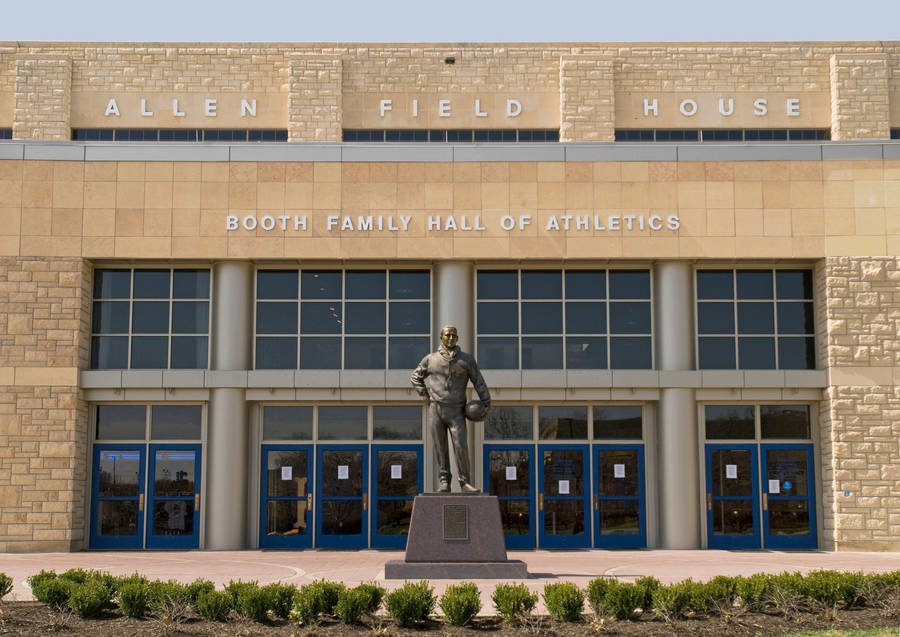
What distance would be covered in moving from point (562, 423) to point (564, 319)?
2410 millimetres

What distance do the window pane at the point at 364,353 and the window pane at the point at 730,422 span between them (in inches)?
300

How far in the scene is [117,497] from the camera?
23.9m

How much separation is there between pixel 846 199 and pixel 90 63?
17951 mm

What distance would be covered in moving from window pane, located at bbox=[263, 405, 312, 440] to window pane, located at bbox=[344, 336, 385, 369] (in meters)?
1.46

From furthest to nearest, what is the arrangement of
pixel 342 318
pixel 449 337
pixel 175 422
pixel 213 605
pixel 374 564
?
1. pixel 342 318
2. pixel 175 422
3. pixel 374 564
4. pixel 449 337
5. pixel 213 605

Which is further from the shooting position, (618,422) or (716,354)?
(716,354)

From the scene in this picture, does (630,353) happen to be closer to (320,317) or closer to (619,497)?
(619,497)

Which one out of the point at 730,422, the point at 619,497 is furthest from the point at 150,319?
the point at 730,422

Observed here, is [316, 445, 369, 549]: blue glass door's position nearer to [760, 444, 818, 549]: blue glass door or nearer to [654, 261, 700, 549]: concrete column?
[654, 261, 700, 549]: concrete column

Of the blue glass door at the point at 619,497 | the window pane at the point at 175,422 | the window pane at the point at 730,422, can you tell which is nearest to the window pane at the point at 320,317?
the window pane at the point at 175,422

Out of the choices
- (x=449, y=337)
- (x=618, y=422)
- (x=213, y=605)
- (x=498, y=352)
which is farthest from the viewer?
(x=498, y=352)

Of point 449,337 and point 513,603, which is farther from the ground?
point 449,337

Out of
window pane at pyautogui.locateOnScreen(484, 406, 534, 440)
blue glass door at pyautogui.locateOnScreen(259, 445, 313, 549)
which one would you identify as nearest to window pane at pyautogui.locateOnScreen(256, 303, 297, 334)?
blue glass door at pyautogui.locateOnScreen(259, 445, 313, 549)

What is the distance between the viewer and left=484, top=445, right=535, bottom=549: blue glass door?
23.7 m
